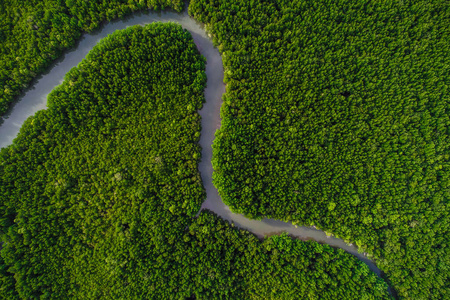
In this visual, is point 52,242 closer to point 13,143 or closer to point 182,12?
point 13,143

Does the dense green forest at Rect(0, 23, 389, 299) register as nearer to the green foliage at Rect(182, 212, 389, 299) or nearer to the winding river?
the green foliage at Rect(182, 212, 389, 299)

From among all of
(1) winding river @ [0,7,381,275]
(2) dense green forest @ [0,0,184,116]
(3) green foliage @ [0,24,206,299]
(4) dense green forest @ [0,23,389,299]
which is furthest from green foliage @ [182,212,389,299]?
(2) dense green forest @ [0,0,184,116]

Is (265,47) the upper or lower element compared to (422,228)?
upper

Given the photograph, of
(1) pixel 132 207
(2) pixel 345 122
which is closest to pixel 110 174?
(1) pixel 132 207

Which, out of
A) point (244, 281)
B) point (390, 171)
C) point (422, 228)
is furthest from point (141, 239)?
point (422, 228)

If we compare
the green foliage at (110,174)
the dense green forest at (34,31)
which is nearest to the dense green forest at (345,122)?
the green foliage at (110,174)

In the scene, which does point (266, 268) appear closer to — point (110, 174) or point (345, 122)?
point (345, 122)
